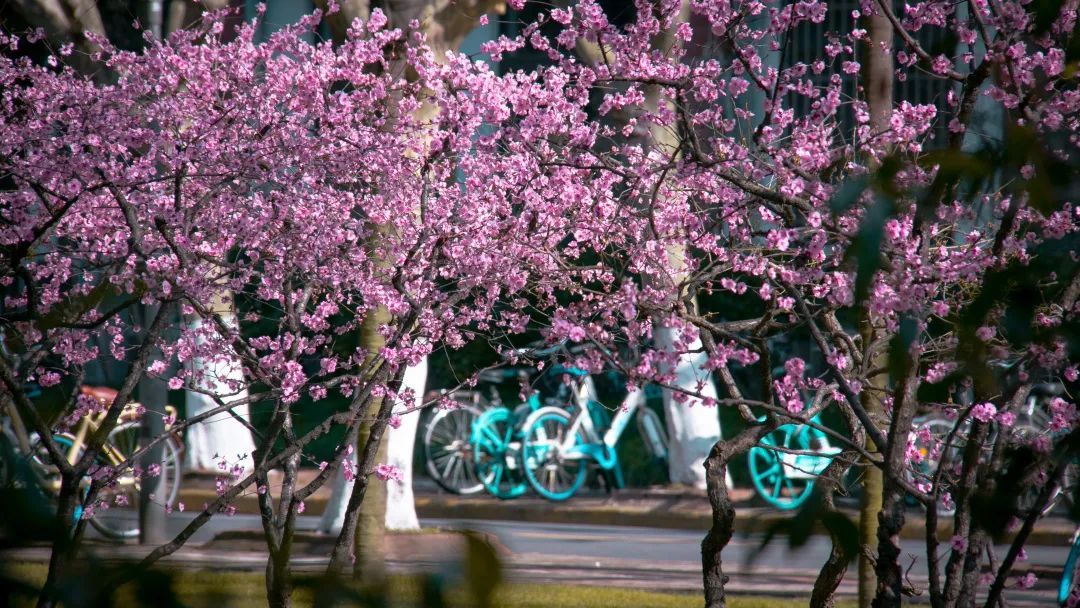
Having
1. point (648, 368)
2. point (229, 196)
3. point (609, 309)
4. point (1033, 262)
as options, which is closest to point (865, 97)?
point (609, 309)

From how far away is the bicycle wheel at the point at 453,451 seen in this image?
14.5 metres

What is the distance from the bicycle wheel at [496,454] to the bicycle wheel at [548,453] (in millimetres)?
235

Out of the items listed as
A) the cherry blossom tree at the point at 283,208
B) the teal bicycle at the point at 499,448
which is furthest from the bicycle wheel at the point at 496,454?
the cherry blossom tree at the point at 283,208

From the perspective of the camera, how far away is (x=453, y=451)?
48.3ft

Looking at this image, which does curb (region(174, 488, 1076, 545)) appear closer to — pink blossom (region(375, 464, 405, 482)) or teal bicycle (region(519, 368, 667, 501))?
teal bicycle (region(519, 368, 667, 501))

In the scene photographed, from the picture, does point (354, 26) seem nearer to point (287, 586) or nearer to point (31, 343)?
point (31, 343)

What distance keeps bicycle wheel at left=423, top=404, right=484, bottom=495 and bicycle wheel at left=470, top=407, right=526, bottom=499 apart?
163 mm

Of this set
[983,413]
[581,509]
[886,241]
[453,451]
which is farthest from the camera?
[453,451]

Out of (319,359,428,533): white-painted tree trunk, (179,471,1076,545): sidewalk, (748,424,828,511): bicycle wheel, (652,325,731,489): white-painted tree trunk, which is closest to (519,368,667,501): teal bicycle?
(179,471,1076,545): sidewalk

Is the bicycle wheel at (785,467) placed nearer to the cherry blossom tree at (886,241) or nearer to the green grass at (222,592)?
the cherry blossom tree at (886,241)

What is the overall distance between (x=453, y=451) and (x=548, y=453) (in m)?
1.24

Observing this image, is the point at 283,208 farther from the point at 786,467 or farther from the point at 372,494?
the point at 786,467

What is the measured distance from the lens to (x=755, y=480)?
13.3 m

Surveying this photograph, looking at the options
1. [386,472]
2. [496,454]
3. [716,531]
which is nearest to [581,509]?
[496,454]
